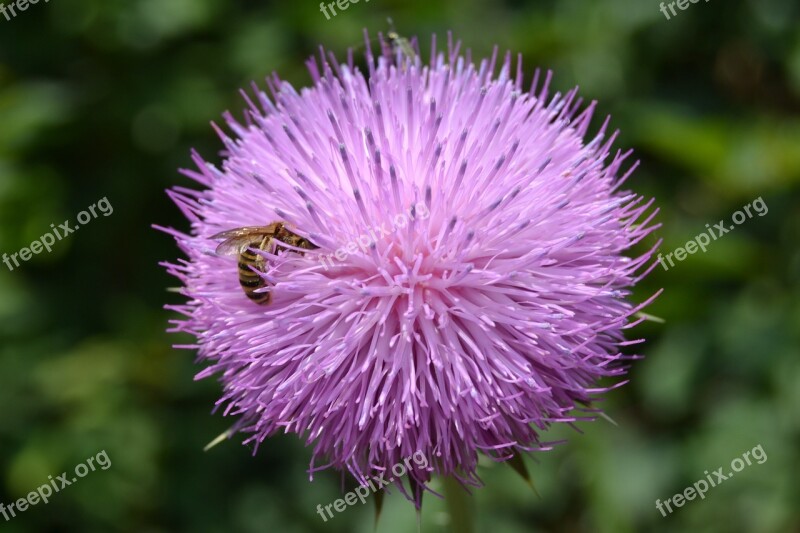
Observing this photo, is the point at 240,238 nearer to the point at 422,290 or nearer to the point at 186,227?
the point at 422,290

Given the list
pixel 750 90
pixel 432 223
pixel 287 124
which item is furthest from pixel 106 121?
pixel 750 90

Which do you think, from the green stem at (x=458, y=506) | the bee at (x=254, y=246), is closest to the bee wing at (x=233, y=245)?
the bee at (x=254, y=246)

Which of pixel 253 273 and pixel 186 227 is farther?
pixel 186 227

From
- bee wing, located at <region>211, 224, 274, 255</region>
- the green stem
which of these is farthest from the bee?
the green stem

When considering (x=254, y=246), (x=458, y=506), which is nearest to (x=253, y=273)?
(x=254, y=246)

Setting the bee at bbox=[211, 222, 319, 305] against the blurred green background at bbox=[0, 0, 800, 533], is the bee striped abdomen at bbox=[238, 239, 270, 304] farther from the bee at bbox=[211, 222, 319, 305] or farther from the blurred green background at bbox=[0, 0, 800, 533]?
the blurred green background at bbox=[0, 0, 800, 533]

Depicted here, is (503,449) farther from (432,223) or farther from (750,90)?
(750,90)
